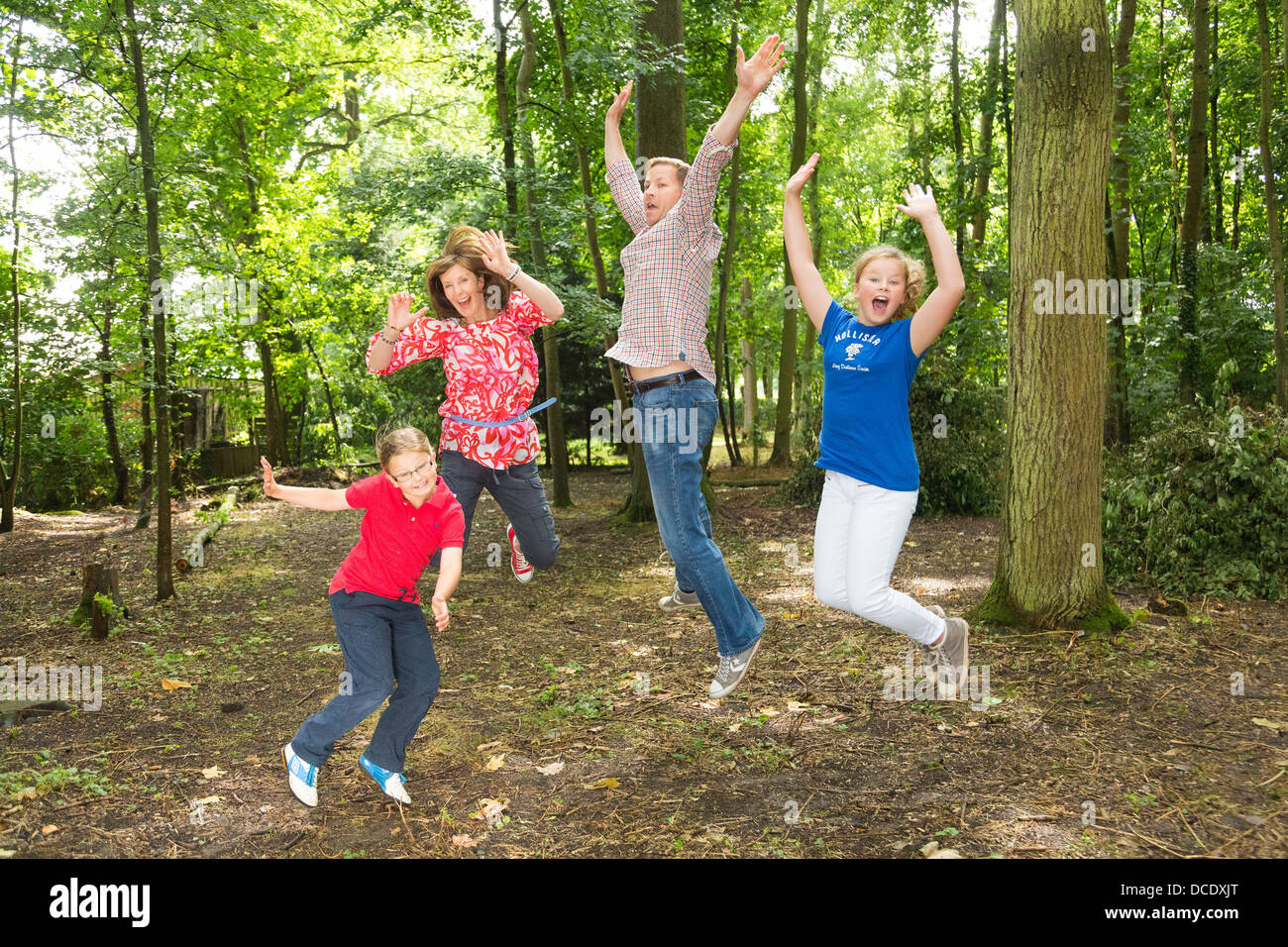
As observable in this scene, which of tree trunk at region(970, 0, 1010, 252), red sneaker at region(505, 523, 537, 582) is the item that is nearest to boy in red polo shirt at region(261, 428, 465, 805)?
red sneaker at region(505, 523, 537, 582)

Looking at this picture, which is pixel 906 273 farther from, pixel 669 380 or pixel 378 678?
pixel 378 678

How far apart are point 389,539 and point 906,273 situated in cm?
236

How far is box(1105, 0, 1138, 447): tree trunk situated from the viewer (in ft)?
38.0

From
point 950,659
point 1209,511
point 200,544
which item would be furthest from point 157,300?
point 1209,511

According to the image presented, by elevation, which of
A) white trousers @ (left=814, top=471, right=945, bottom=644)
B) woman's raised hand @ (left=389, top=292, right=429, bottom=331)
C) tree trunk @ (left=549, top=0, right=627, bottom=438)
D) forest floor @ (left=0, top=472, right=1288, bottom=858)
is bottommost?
forest floor @ (left=0, top=472, right=1288, bottom=858)

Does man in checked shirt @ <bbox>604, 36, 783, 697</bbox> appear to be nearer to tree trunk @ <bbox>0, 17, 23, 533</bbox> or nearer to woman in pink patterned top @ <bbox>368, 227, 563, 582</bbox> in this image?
woman in pink patterned top @ <bbox>368, 227, 563, 582</bbox>

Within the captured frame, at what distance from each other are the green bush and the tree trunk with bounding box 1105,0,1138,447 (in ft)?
15.7

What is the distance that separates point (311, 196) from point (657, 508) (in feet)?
48.2

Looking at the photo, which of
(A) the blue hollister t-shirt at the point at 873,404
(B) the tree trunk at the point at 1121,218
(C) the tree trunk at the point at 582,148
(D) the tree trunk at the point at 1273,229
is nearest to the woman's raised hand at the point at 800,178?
(A) the blue hollister t-shirt at the point at 873,404

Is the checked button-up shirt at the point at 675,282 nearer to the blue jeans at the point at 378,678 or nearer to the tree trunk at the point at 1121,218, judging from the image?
the blue jeans at the point at 378,678

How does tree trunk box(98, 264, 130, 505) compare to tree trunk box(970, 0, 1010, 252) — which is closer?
tree trunk box(98, 264, 130, 505)

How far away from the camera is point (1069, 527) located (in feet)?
17.0

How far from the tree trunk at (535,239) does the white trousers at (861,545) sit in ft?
22.2

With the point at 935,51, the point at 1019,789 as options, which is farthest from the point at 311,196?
the point at 1019,789
